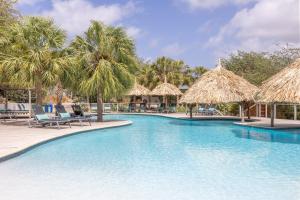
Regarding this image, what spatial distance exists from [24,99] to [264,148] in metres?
28.3

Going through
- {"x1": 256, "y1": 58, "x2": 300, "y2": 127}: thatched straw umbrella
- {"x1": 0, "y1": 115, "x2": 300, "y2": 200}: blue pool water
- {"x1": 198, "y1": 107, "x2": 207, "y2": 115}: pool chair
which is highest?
{"x1": 256, "y1": 58, "x2": 300, "y2": 127}: thatched straw umbrella

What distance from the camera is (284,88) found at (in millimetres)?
16094

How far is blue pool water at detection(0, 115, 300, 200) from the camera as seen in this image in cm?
646

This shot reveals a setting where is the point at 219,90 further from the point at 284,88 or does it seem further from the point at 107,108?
the point at 107,108

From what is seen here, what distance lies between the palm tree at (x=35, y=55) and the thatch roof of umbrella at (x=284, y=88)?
32.5 feet

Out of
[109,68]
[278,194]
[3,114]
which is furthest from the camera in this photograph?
[3,114]

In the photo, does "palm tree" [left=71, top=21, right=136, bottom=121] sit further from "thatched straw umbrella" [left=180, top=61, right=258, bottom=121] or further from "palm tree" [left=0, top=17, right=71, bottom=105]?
"thatched straw umbrella" [left=180, top=61, right=258, bottom=121]

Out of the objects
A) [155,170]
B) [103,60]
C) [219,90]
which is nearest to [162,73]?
[219,90]

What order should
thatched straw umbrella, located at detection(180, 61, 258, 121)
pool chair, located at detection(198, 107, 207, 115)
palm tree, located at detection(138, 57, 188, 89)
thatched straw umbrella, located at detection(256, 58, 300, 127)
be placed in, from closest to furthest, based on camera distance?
thatched straw umbrella, located at detection(256, 58, 300, 127)
thatched straw umbrella, located at detection(180, 61, 258, 121)
pool chair, located at detection(198, 107, 207, 115)
palm tree, located at detection(138, 57, 188, 89)

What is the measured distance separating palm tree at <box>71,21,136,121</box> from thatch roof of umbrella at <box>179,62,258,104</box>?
13.7 feet

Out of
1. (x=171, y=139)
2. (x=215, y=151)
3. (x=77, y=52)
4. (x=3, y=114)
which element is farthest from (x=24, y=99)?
(x=215, y=151)

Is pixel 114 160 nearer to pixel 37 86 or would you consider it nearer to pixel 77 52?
pixel 37 86

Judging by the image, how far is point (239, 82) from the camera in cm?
2256

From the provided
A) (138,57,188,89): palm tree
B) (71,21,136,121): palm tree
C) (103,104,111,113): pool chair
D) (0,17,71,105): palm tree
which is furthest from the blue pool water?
(138,57,188,89): palm tree
